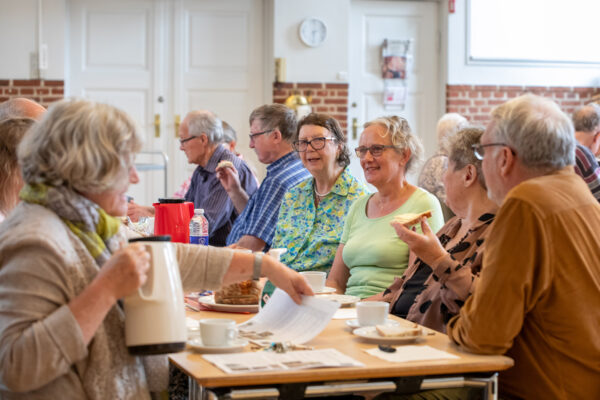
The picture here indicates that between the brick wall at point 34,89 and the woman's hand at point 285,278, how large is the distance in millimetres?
5496

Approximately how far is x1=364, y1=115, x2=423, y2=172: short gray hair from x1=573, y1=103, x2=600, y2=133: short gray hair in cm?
234

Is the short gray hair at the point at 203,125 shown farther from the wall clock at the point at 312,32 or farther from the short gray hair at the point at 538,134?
the short gray hair at the point at 538,134

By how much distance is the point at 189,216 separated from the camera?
336cm

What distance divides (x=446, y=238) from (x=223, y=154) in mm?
2597

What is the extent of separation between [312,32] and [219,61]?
922mm

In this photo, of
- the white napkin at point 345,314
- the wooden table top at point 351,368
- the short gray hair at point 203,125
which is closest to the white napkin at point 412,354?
the wooden table top at point 351,368

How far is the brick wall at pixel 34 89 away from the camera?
6.98 m

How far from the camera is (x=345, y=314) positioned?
241 centimetres

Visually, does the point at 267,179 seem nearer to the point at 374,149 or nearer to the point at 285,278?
the point at 374,149

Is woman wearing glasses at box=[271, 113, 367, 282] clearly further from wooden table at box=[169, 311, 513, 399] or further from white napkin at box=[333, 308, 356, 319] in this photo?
wooden table at box=[169, 311, 513, 399]

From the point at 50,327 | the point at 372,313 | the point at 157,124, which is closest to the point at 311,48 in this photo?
the point at 157,124

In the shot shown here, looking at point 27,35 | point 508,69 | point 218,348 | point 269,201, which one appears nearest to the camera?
point 218,348

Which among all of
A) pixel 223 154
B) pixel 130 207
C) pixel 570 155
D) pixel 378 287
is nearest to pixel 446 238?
pixel 378 287

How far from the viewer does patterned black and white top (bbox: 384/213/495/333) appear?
7.13ft
